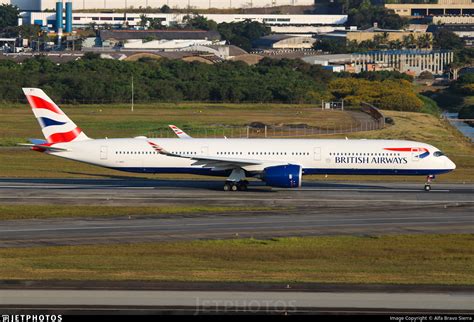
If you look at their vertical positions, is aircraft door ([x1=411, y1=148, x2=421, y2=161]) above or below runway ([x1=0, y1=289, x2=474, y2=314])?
above

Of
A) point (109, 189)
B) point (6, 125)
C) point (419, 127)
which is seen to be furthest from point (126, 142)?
point (419, 127)

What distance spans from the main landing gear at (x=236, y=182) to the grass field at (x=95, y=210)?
7009 mm

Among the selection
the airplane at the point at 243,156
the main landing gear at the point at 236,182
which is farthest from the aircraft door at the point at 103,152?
the main landing gear at the point at 236,182

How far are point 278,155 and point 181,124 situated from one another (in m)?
54.8

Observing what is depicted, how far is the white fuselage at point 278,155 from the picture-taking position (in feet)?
216

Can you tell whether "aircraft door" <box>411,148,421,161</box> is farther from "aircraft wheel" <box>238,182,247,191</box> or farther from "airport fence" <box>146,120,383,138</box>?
"airport fence" <box>146,120,383,138</box>

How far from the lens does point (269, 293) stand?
3594cm

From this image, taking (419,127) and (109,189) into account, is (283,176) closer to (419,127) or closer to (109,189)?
(109,189)

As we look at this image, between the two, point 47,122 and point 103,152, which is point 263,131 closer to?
point 103,152

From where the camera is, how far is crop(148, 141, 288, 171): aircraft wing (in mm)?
64812

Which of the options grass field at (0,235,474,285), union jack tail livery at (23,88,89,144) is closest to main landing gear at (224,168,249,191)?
union jack tail livery at (23,88,89,144)

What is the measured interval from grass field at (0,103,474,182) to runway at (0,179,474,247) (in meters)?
6.72

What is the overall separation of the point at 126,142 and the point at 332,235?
2092 centimetres

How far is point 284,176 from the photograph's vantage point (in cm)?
6372
